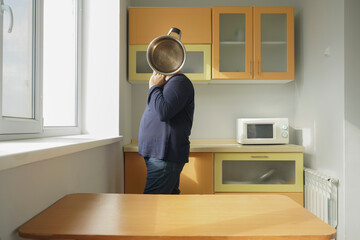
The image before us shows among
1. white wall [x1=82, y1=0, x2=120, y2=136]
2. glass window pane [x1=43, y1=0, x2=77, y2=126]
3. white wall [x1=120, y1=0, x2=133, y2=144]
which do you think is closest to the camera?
glass window pane [x1=43, y1=0, x2=77, y2=126]

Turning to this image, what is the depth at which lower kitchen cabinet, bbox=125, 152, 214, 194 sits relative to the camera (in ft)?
7.72

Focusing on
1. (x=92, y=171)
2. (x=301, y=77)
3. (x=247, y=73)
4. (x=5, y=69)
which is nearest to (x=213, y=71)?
(x=247, y=73)

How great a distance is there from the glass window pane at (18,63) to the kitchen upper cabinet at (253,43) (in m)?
1.57

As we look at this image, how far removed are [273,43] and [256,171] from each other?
118 centimetres

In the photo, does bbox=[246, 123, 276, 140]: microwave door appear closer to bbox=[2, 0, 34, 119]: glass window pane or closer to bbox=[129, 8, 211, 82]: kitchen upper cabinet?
bbox=[129, 8, 211, 82]: kitchen upper cabinet

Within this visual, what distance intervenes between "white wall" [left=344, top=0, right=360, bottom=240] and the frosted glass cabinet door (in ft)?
2.18

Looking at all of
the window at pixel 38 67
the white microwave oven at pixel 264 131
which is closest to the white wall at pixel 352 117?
the white microwave oven at pixel 264 131

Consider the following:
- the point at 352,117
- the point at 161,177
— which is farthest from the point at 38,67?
the point at 352,117

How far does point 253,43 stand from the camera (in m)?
2.57

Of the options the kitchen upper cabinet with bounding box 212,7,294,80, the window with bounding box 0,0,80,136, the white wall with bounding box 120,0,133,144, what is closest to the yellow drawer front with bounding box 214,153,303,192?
the kitchen upper cabinet with bounding box 212,7,294,80

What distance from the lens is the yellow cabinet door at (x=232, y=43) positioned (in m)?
2.55

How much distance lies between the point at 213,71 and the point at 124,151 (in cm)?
106

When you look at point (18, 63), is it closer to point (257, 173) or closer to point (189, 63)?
point (189, 63)

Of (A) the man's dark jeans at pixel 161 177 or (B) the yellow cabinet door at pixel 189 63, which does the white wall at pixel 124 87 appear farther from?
(A) the man's dark jeans at pixel 161 177
